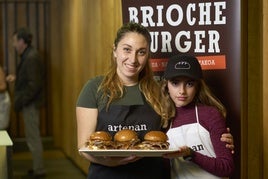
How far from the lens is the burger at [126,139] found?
216 centimetres

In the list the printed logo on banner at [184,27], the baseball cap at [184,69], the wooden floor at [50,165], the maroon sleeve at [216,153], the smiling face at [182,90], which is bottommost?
the wooden floor at [50,165]

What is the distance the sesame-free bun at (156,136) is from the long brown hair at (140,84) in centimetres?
13

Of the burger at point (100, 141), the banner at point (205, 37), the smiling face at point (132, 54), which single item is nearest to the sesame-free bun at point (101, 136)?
the burger at point (100, 141)

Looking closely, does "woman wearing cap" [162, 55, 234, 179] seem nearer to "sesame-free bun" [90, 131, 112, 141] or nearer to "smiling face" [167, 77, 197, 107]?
"smiling face" [167, 77, 197, 107]

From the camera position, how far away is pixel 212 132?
7.39 feet

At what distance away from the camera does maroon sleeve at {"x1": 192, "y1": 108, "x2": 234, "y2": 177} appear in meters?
2.19

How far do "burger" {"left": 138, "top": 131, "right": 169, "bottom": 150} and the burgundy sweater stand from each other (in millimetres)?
135

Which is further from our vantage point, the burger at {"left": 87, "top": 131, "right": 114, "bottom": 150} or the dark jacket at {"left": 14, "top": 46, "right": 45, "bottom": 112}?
the dark jacket at {"left": 14, "top": 46, "right": 45, "bottom": 112}

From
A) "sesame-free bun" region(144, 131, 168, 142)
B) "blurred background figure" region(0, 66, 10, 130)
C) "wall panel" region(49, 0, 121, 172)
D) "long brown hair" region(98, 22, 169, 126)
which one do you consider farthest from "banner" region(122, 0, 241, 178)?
"blurred background figure" region(0, 66, 10, 130)

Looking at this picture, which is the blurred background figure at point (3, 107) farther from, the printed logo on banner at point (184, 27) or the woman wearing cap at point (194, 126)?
the woman wearing cap at point (194, 126)

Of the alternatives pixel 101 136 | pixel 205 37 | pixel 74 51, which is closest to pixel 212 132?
pixel 101 136

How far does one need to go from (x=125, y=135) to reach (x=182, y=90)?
1.11 feet

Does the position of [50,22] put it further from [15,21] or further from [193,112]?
Result: [193,112]

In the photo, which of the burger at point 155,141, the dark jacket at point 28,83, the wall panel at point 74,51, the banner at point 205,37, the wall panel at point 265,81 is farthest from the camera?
the dark jacket at point 28,83
